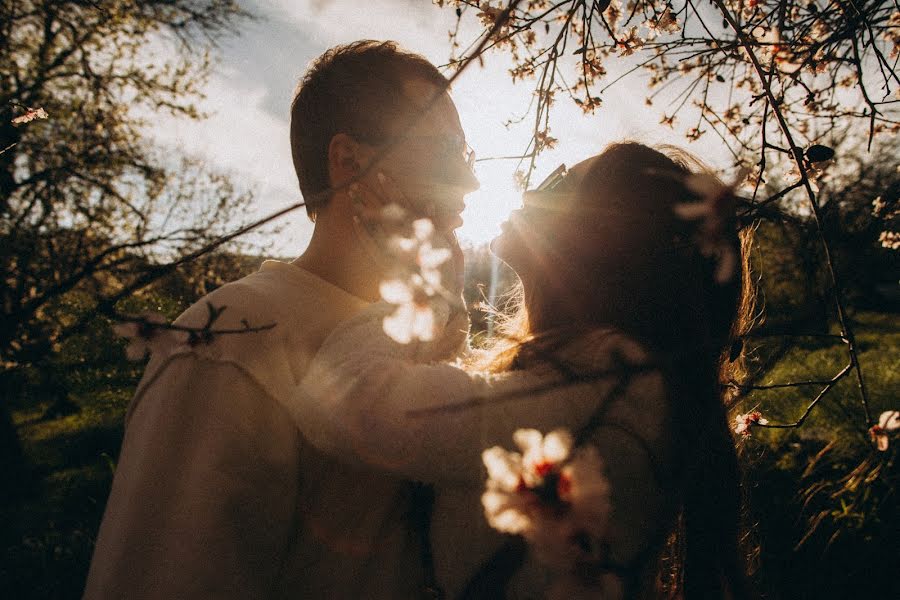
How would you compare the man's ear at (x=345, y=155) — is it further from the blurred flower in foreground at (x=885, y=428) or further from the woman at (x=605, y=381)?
the blurred flower in foreground at (x=885, y=428)

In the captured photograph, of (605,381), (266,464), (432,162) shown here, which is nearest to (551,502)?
(605,381)

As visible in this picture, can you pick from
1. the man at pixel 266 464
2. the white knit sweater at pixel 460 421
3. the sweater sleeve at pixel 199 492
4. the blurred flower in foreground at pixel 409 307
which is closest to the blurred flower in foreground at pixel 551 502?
the white knit sweater at pixel 460 421

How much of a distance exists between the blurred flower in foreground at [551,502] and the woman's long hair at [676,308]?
465mm

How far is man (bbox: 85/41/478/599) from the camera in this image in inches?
38.4

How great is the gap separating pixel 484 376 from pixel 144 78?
10.2 meters

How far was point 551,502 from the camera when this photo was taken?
756 mm

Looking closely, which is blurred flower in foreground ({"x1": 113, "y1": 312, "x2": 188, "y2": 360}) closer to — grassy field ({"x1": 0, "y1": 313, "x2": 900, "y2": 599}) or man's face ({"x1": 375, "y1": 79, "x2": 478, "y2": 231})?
man's face ({"x1": 375, "y1": 79, "x2": 478, "y2": 231})

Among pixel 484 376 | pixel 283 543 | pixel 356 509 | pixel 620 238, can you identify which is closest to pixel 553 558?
pixel 484 376

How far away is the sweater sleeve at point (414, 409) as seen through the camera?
36.1 inches

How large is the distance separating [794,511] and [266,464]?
4030 millimetres

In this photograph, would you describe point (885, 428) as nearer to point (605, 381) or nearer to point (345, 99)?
point (605, 381)

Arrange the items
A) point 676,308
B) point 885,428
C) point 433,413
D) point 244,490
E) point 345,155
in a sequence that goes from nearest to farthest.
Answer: point 433,413
point 244,490
point 676,308
point 345,155
point 885,428

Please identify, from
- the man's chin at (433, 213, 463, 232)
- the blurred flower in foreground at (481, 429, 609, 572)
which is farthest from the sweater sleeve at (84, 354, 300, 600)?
the man's chin at (433, 213, 463, 232)

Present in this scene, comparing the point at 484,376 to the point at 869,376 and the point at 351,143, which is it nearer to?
the point at 351,143
